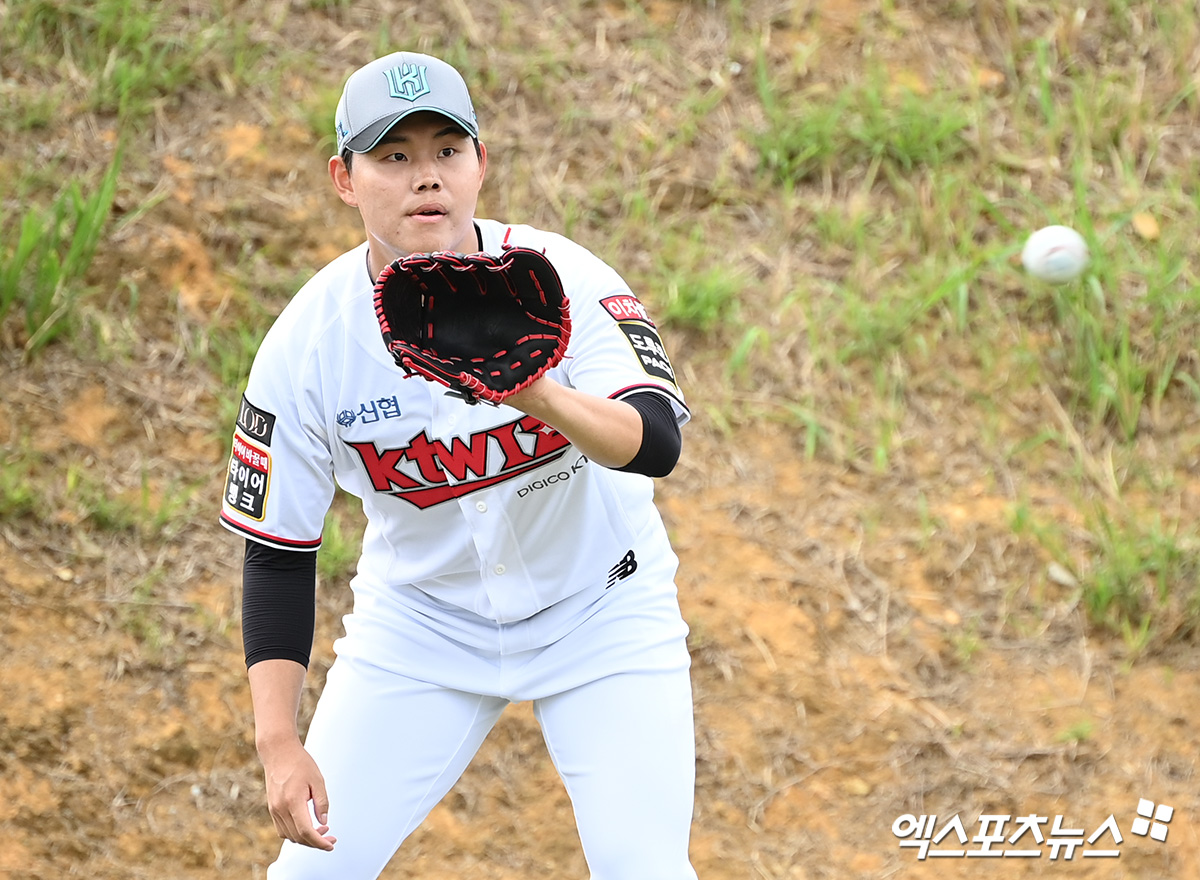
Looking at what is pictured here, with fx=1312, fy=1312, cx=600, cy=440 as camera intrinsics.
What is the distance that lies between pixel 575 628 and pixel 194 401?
2871 mm

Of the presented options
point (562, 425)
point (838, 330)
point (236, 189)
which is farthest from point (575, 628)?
point (236, 189)

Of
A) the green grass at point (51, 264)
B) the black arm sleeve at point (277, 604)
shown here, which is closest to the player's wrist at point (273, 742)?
the black arm sleeve at point (277, 604)

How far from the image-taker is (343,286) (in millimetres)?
2842

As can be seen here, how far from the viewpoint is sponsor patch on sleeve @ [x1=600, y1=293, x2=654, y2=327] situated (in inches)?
109

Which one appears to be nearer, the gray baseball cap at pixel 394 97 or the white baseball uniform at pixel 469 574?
the gray baseball cap at pixel 394 97

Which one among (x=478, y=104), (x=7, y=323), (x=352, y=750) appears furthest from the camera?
(x=478, y=104)

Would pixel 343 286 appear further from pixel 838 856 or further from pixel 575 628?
pixel 838 856

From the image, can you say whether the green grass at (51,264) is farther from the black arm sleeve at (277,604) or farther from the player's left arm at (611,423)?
the player's left arm at (611,423)

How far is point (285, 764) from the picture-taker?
104 inches

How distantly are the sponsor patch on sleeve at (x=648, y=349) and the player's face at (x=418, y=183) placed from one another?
1.37ft

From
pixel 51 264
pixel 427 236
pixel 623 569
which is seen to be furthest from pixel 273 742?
pixel 51 264

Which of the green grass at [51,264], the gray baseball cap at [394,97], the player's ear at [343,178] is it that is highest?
the green grass at [51,264]

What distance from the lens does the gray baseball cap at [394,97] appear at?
8.33 ft

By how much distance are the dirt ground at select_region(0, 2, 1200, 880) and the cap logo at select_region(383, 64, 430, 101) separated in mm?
2634
